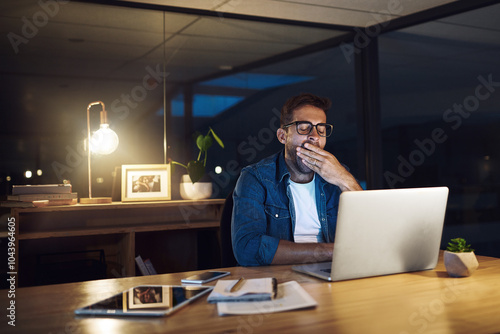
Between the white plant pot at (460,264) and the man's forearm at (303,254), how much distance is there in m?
0.42

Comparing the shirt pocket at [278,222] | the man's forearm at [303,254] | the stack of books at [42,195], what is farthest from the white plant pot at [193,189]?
the man's forearm at [303,254]

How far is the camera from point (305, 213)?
2186 millimetres

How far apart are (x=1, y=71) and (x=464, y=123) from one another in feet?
11.3

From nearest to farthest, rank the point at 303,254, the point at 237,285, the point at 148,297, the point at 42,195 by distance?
the point at 148,297
the point at 237,285
the point at 303,254
the point at 42,195

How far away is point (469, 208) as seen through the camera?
381 cm

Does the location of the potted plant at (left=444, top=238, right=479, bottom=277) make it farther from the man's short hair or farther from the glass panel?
the glass panel

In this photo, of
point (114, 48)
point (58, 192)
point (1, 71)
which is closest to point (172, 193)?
point (58, 192)

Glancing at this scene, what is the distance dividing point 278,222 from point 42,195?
166 cm

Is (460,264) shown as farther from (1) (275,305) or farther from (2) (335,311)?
(1) (275,305)

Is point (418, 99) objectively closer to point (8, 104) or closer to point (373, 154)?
point (373, 154)

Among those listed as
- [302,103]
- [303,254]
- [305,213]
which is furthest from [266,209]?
[302,103]

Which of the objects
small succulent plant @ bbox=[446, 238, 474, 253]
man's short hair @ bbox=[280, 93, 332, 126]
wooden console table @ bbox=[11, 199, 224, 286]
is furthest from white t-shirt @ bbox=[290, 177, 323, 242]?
wooden console table @ bbox=[11, 199, 224, 286]

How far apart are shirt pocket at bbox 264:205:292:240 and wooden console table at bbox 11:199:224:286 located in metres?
1.32

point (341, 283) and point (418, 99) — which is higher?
point (418, 99)
